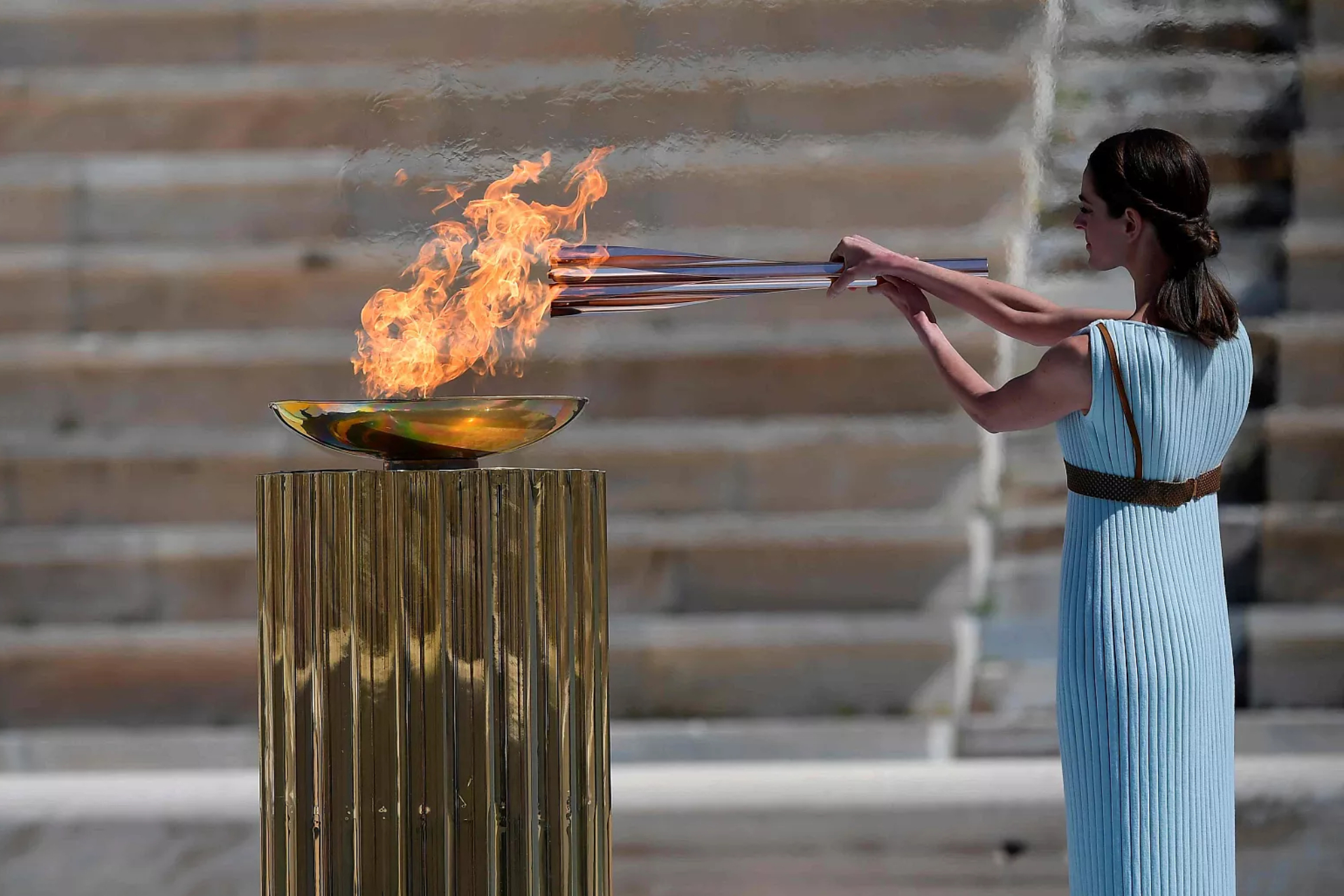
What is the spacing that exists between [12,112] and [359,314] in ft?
3.89

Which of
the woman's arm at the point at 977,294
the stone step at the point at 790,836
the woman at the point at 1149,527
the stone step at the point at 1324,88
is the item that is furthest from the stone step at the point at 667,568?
the stone step at the point at 1324,88

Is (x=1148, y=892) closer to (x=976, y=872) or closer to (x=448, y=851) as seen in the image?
(x=448, y=851)

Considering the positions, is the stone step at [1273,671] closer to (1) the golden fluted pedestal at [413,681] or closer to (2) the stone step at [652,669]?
(2) the stone step at [652,669]

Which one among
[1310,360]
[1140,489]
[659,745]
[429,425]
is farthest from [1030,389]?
[1310,360]

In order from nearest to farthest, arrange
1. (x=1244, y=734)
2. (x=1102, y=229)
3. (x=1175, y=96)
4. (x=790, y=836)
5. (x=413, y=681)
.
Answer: (x=413, y=681), (x=1102, y=229), (x=790, y=836), (x=1244, y=734), (x=1175, y=96)

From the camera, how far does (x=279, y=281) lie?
3.57 metres

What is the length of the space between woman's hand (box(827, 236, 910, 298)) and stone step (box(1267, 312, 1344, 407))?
187cm

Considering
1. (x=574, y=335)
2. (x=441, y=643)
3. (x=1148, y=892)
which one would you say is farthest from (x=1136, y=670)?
(x=574, y=335)

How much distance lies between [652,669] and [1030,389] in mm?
1739

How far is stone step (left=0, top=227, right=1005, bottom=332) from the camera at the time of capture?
11.6 feet

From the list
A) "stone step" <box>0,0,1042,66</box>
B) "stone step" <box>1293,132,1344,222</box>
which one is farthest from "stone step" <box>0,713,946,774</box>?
"stone step" <box>0,0,1042,66</box>

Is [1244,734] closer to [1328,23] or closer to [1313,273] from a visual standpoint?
[1313,273]

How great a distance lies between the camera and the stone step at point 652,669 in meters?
3.27

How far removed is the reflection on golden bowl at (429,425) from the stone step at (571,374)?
5.45 feet
